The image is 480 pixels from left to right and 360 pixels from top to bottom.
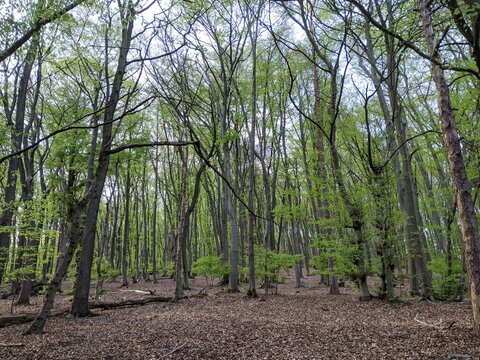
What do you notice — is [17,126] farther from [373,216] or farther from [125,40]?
[373,216]

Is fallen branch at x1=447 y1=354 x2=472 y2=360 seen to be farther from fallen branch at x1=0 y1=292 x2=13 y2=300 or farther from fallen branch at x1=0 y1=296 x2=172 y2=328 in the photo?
fallen branch at x1=0 y1=292 x2=13 y2=300

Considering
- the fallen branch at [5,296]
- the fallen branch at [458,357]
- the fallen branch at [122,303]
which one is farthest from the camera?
the fallen branch at [5,296]

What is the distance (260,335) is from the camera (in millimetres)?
5691

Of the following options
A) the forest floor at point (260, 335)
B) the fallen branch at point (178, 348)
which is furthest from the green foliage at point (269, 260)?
the fallen branch at point (178, 348)

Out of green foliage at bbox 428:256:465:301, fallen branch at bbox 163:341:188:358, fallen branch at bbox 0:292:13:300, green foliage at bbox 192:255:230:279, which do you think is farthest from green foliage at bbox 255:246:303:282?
fallen branch at bbox 0:292:13:300

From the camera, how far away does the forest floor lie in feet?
15.2

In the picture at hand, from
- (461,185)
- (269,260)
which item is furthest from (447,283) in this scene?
(461,185)

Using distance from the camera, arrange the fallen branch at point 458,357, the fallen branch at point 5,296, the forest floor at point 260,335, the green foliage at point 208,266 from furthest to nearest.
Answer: the fallen branch at point 5,296 → the green foliage at point 208,266 → the forest floor at point 260,335 → the fallen branch at point 458,357

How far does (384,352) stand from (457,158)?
3260 millimetres

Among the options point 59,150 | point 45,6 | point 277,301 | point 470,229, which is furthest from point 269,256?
point 45,6

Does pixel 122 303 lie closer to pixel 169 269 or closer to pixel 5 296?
pixel 5 296

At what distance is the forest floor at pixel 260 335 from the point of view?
15.2 ft

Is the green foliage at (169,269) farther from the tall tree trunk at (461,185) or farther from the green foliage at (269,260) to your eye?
the tall tree trunk at (461,185)

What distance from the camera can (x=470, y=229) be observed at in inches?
196
